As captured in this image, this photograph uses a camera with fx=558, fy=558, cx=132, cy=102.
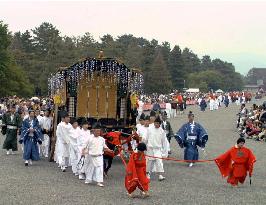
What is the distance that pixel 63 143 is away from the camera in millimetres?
15398

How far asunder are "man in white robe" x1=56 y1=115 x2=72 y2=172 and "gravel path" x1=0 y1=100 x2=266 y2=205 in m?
0.30

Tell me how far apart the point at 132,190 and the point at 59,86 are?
7.89 metres

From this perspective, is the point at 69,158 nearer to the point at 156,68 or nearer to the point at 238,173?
the point at 238,173

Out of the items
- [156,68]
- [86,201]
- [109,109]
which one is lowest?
[86,201]

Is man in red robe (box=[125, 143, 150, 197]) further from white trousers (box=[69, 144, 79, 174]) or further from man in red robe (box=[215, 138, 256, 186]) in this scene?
white trousers (box=[69, 144, 79, 174])

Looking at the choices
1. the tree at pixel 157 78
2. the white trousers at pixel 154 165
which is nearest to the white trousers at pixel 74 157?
the white trousers at pixel 154 165

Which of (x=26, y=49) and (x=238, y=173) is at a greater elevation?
(x=26, y=49)

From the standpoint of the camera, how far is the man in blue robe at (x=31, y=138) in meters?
16.0

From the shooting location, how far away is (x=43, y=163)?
16.4 meters

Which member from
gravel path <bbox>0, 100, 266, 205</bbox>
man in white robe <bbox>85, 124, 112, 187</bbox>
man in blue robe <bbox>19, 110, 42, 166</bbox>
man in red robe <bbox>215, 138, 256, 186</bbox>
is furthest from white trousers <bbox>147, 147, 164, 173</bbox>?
man in blue robe <bbox>19, 110, 42, 166</bbox>

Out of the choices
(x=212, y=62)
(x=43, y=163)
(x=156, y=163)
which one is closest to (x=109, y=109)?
(x=43, y=163)

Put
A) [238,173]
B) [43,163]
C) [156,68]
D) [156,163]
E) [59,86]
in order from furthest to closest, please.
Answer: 1. [156,68]
2. [59,86]
3. [43,163]
4. [156,163]
5. [238,173]

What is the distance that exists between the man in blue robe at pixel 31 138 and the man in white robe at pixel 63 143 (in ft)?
3.60

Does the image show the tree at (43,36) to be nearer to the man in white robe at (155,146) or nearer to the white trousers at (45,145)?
the white trousers at (45,145)
